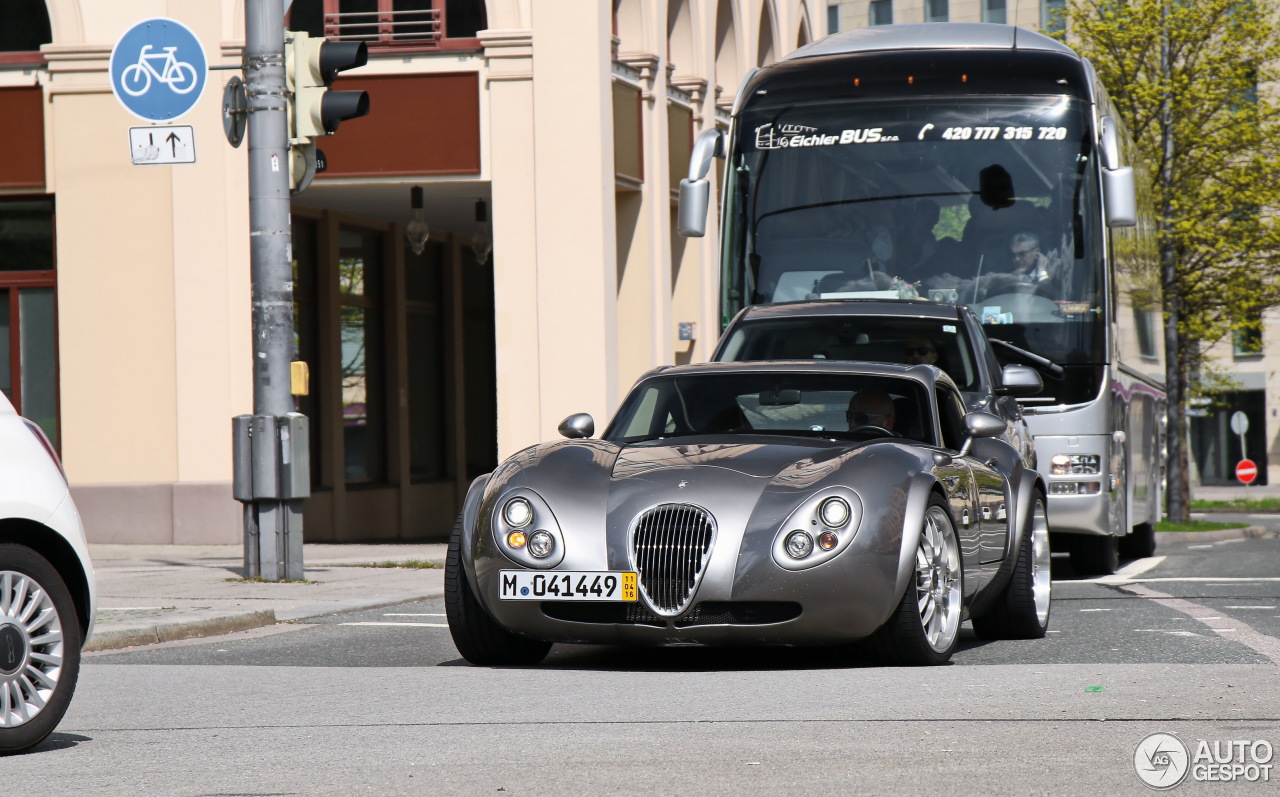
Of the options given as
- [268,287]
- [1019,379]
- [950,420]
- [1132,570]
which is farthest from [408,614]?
[1132,570]

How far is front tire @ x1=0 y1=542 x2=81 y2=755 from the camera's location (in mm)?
5754

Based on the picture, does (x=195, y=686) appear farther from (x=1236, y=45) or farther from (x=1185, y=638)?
(x=1236, y=45)

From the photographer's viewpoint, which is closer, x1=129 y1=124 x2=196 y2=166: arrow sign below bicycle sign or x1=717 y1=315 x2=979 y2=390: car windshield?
x1=717 y1=315 x2=979 y2=390: car windshield

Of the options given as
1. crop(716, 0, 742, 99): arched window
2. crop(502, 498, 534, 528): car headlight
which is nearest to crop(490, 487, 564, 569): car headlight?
crop(502, 498, 534, 528): car headlight

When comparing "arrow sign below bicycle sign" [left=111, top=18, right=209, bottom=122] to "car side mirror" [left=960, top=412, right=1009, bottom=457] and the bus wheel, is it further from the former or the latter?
the bus wheel

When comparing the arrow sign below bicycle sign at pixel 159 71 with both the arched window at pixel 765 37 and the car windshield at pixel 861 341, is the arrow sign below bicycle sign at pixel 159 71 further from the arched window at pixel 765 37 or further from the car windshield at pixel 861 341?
the arched window at pixel 765 37

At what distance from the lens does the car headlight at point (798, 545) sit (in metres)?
7.40

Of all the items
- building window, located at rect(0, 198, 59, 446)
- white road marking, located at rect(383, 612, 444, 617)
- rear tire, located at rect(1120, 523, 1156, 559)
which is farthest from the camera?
building window, located at rect(0, 198, 59, 446)

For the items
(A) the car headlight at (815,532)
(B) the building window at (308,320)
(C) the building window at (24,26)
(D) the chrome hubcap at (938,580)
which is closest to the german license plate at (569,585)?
(A) the car headlight at (815,532)

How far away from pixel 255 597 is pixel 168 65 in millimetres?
4320

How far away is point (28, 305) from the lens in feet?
65.6

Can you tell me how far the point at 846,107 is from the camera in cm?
1409

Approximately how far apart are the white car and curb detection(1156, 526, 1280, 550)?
19771 mm

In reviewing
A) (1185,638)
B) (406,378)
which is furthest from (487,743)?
(406,378)
